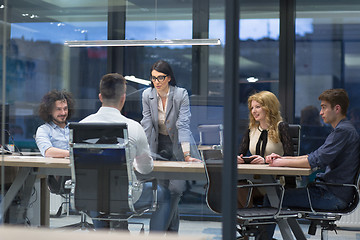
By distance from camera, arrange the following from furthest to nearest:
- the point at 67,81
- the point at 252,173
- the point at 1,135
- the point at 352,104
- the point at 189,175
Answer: the point at 352,104 → the point at 67,81 → the point at 252,173 → the point at 189,175 → the point at 1,135

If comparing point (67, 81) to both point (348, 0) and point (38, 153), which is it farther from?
point (348, 0)

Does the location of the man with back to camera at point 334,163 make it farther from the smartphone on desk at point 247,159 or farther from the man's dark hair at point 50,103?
the man's dark hair at point 50,103

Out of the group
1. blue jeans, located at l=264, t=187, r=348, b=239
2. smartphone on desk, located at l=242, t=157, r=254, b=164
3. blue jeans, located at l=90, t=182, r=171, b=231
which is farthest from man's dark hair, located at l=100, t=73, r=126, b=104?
blue jeans, located at l=264, t=187, r=348, b=239

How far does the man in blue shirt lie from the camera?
4.46 metres

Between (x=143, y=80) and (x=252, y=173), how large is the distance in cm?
151

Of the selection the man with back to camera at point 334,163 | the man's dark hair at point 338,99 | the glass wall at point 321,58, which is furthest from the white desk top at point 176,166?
the glass wall at point 321,58

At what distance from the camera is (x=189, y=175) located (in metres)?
4.05

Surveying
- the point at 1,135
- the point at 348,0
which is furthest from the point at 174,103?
the point at 348,0

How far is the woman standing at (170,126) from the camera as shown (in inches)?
156

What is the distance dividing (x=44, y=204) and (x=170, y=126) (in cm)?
114

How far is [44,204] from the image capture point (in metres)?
4.16

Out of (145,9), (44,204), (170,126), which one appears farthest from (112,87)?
(145,9)

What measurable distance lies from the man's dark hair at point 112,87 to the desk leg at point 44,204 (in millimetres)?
824

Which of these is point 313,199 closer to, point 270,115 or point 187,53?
point 270,115
